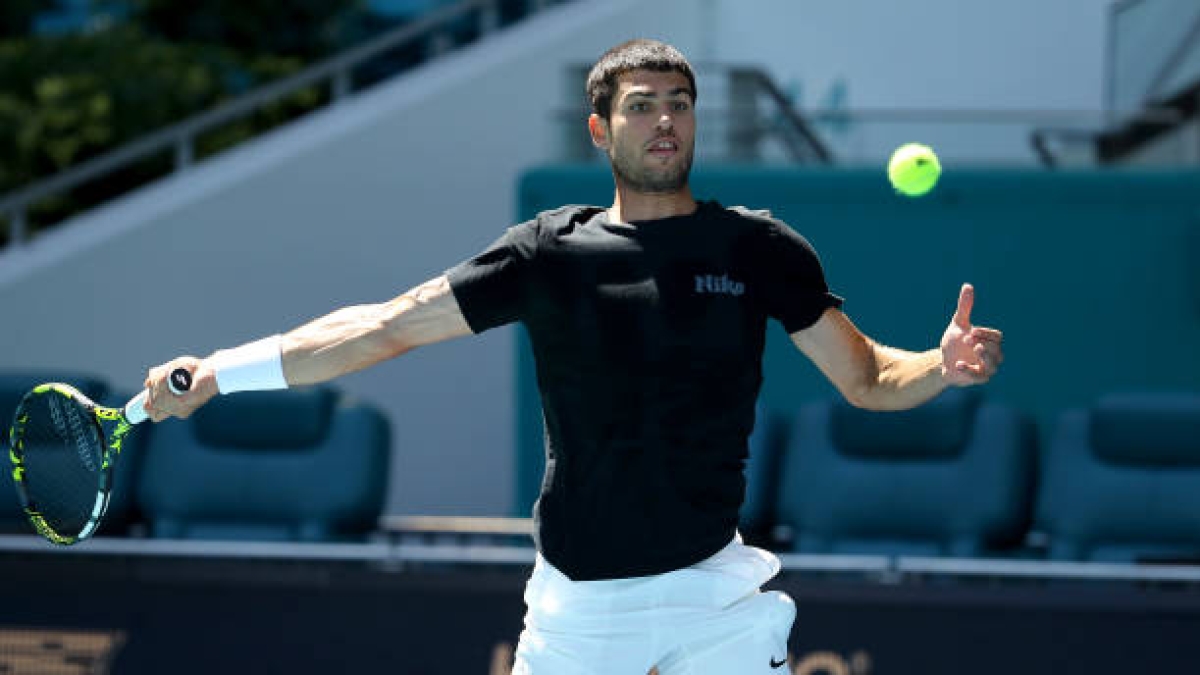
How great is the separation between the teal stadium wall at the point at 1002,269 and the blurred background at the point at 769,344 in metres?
0.01

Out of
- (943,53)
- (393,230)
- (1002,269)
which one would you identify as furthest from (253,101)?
(1002,269)

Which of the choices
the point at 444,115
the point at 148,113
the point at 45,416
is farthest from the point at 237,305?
the point at 45,416

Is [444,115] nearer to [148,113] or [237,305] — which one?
[237,305]

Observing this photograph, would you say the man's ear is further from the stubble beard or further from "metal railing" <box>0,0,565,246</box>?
"metal railing" <box>0,0,565,246</box>

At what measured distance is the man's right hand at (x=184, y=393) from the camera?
11.8 ft

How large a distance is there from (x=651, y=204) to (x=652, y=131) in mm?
158

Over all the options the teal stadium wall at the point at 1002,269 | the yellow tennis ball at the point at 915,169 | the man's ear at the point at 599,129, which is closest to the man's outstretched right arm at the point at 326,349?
the man's ear at the point at 599,129

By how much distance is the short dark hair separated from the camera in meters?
3.49

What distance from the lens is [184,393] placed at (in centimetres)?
360

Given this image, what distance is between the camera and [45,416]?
426 centimetres

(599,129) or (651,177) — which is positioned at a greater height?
(599,129)

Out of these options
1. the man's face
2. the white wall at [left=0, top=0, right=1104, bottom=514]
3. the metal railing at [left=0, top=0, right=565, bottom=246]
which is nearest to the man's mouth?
the man's face

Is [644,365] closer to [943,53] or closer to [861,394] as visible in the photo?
[861,394]

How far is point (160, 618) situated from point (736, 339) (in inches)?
127
